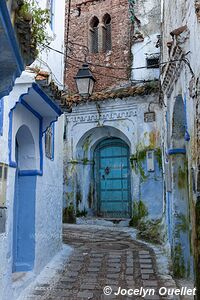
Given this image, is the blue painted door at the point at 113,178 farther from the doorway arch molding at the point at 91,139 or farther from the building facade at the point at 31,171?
the building facade at the point at 31,171

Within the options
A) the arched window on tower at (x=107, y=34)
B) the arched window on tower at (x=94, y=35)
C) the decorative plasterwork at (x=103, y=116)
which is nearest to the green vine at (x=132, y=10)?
the arched window on tower at (x=107, y=34)

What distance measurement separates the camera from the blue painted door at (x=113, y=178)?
12406 mm

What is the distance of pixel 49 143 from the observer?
21.8 ft

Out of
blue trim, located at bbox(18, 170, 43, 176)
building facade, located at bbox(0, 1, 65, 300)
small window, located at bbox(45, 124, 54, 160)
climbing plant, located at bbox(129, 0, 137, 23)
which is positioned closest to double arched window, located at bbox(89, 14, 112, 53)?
climbing plant, located at bbox(129, 0, 137, 23)

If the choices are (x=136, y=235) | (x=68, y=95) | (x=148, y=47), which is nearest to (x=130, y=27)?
(x=148, y=47)

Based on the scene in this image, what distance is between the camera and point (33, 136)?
571cm

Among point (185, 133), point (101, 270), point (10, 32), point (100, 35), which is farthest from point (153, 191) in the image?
point (10, 32)

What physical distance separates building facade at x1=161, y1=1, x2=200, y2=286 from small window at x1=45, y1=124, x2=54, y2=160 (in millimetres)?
2192

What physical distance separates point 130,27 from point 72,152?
4.89 m

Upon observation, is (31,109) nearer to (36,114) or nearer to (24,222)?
(36,114)

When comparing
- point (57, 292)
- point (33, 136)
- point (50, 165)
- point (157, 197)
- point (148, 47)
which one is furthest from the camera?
point (148, 47)

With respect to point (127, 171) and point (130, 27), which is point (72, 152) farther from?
point (130, 27)

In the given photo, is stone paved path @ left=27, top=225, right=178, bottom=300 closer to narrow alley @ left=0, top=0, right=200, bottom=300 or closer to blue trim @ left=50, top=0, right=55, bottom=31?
narrow alley @ left=0, top=0, right=200, bottom=300

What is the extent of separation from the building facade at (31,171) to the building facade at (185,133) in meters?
1.85
